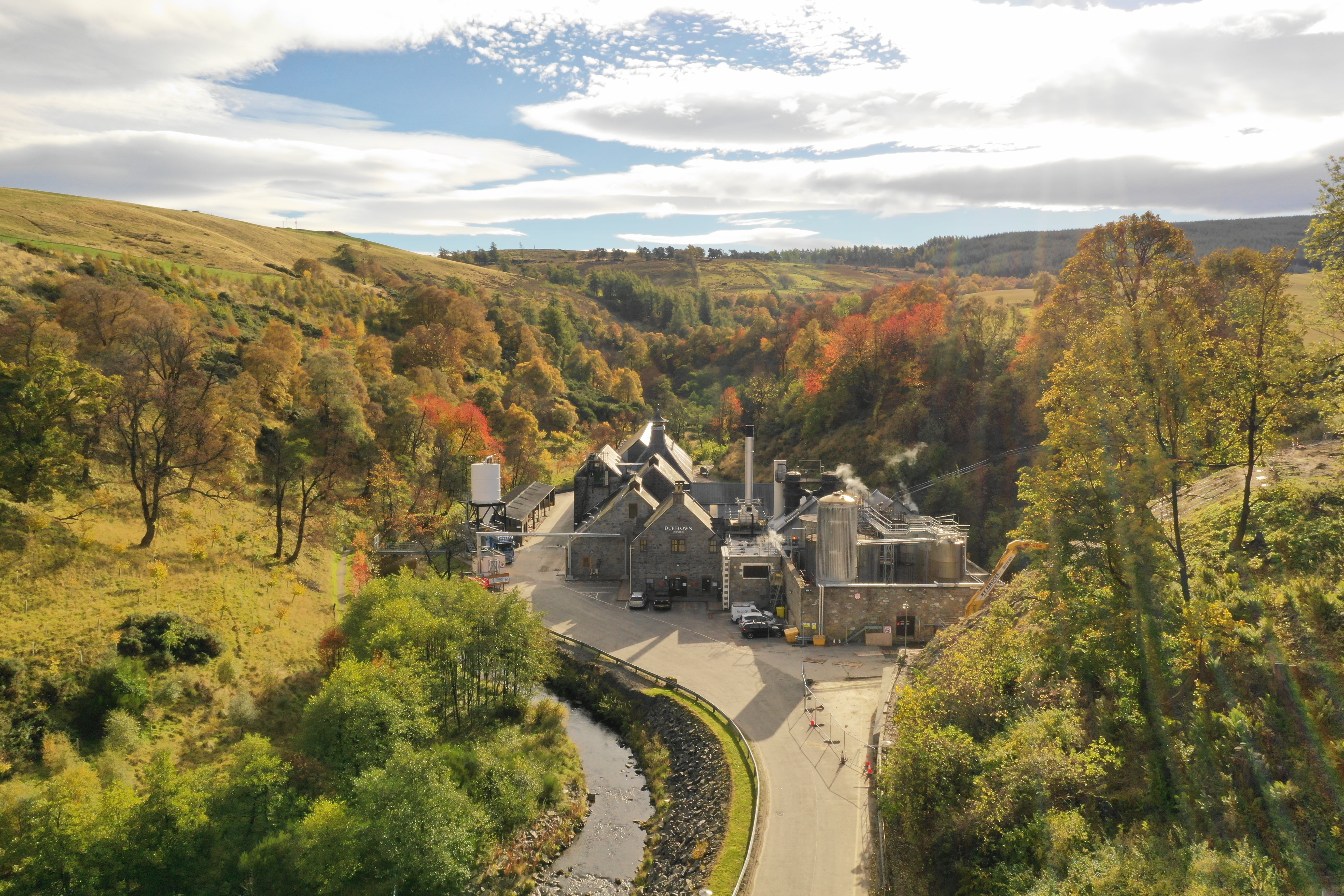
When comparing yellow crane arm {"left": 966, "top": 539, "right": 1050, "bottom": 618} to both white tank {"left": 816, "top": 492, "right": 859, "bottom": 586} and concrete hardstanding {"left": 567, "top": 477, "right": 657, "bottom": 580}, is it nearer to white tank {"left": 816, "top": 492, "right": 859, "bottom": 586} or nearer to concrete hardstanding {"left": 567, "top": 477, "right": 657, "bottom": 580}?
white tank {"left": 816, "top": 492, "right": 859, "bottom": 586}

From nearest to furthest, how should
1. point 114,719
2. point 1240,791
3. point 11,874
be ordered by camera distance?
point 1240,791 → point 11,874 → point 114,719

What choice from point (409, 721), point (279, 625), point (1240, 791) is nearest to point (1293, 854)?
point (1240, 791)

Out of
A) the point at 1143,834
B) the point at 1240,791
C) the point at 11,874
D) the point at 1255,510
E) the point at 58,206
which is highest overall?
the point at 58,206

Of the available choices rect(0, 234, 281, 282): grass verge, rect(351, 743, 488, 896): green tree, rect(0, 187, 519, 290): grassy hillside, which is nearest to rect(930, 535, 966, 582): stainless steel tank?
rect(351, 743, 488, 896): green tree

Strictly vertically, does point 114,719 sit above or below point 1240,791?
below

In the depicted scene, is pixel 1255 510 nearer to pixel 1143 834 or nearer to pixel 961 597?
pixel 1143 834
